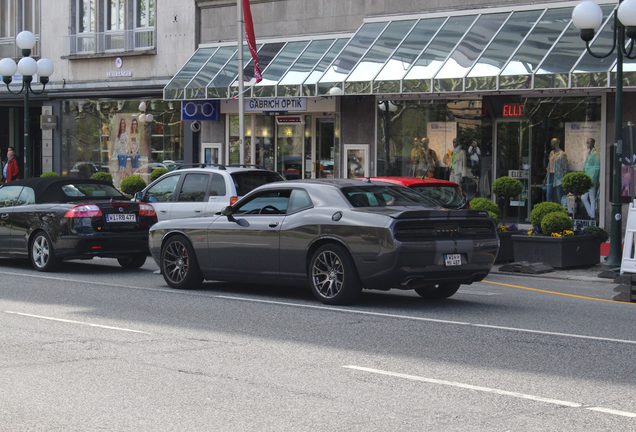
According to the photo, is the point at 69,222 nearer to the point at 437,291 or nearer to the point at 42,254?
the point at 42,254

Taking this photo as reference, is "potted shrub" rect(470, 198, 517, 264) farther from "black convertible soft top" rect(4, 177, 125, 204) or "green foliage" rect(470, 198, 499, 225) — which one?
"black convertible soft top" rect(4, 177, 125, 204)

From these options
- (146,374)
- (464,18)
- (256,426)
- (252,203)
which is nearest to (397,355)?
(146,374)

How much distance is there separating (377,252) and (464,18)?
14050 millimetres

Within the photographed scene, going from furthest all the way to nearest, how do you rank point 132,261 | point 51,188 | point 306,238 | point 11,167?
point 11,167 < point 132,261 < point 51,188 < point 306,238

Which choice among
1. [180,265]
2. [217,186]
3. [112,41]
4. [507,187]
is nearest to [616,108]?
[507,187]

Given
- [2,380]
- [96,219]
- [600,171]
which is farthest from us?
[600,171]

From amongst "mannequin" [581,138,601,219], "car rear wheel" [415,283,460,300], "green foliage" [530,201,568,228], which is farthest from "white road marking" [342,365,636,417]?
"mannequin" [581,138,601,219]

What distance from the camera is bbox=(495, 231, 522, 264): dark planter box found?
1952 centimetres

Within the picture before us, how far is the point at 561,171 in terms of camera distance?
948 inches

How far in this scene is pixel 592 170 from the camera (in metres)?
23.5

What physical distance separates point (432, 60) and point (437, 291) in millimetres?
11374

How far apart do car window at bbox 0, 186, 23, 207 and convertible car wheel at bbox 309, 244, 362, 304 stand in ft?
24.4

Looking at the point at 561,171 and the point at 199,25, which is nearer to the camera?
the point at 561,171

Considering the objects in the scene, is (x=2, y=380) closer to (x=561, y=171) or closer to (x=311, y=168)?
(x=561, y=171)
